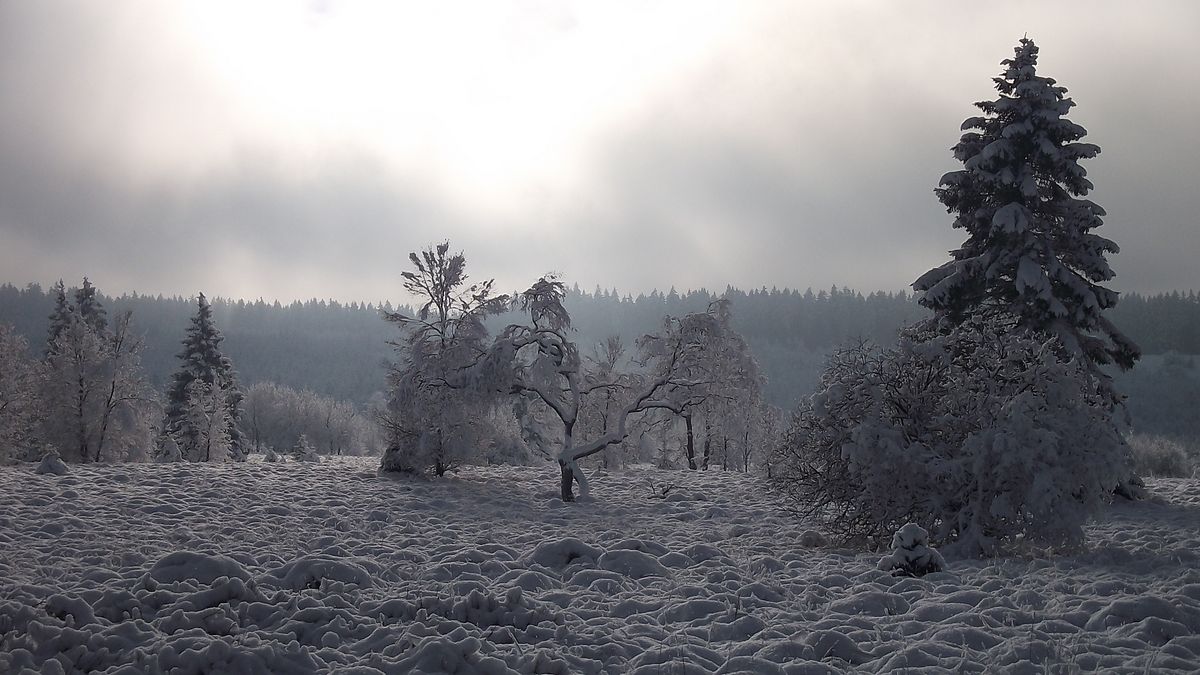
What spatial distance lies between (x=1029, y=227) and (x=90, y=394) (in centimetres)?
3956

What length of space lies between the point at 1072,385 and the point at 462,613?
9.67 metres

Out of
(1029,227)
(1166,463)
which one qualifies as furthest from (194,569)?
(1166,463)

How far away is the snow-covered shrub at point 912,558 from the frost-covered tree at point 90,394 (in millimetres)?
37008

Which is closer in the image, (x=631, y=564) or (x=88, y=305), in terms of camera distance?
(x=631, y=564)

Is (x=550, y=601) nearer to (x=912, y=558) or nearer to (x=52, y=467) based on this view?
(x=912, y=558)

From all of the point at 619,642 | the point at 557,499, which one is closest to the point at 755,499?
the point at 557,499

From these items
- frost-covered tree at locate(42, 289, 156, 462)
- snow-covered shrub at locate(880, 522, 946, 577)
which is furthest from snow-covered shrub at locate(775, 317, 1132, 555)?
frost-covered tree at locate(42, 289, 156, 462)

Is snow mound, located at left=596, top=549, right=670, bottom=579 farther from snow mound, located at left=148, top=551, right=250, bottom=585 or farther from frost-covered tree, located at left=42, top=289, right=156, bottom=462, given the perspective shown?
frost-covered tree, located at left=42, top=289, right=156, bottom=462

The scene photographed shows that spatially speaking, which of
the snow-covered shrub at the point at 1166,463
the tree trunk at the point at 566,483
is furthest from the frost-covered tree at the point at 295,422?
the snow-covered shrub at the point at 1166,463

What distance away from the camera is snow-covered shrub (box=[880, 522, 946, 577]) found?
8.82 metres

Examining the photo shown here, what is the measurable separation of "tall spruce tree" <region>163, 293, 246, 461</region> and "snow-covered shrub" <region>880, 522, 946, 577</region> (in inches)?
1506

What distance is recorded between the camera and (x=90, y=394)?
110 ft

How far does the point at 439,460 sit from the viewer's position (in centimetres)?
2338

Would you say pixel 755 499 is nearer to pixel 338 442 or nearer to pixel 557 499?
pixel 557 499
